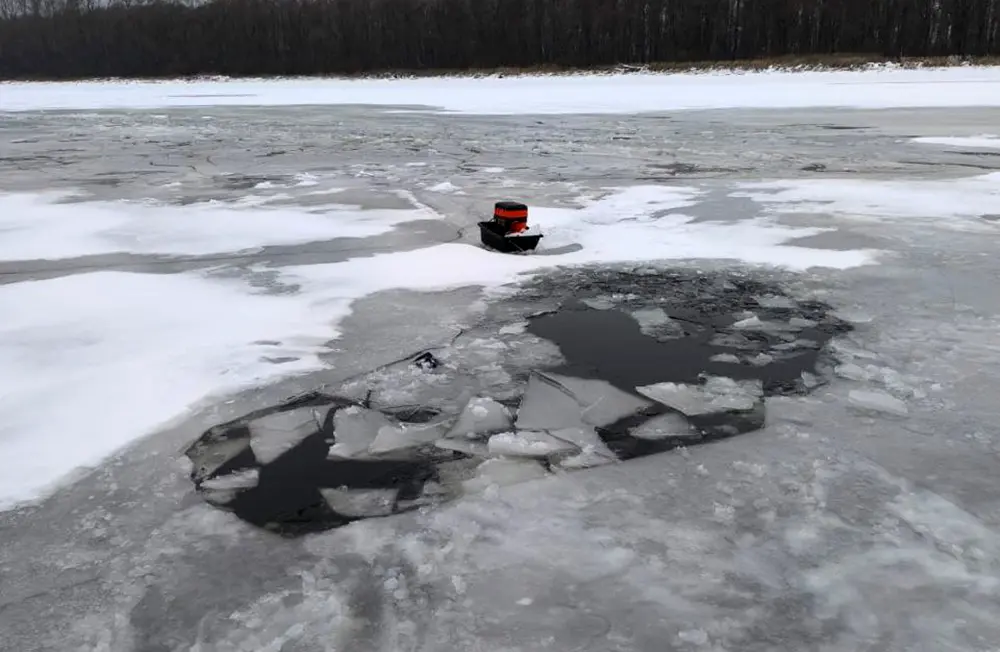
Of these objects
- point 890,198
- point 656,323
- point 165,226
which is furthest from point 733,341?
point 165,226

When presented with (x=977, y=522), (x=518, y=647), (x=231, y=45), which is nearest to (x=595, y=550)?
(x=518, y=647)

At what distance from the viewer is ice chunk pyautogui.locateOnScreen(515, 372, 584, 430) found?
2764mm

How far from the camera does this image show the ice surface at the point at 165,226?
5.61 meters

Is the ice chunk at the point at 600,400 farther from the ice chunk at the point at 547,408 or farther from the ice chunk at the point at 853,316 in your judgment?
the ice chunk at the point at 853,316

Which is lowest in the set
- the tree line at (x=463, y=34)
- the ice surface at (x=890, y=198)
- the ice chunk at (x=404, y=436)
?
the ice chunk at (x=404, y=436)

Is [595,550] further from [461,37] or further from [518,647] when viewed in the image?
[461,37]

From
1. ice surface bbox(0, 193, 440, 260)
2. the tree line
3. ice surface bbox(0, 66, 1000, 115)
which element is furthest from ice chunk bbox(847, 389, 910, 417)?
the tree line

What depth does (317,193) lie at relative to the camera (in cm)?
789

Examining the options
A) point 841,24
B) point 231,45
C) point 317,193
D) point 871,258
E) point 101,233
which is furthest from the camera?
point 231,45

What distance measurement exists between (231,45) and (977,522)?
6199 centimetres

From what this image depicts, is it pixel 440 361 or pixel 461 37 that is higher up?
pixel 461 37

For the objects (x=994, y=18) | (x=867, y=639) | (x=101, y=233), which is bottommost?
(x=867, y=639)

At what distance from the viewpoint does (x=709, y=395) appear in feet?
9.80

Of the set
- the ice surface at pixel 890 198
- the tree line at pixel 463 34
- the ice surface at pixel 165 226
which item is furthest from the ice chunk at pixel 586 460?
the tree line at pixel 463 34
